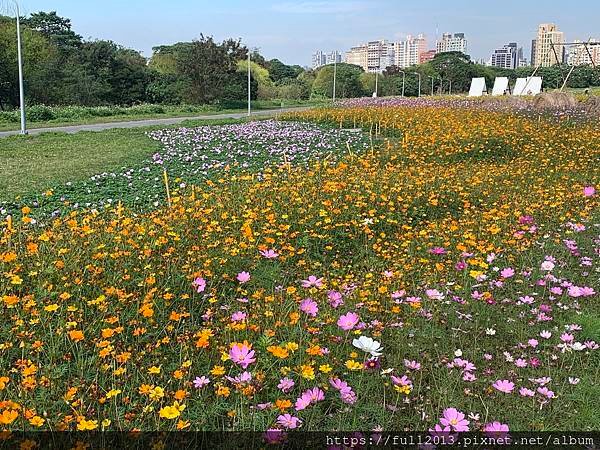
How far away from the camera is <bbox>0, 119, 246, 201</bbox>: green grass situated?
6402 millimetres

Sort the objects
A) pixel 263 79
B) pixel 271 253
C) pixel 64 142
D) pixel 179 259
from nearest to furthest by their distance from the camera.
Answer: pixel 271 253, pixel 179 259, pixel 64 142, pixel 263 79

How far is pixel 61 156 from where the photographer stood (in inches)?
358

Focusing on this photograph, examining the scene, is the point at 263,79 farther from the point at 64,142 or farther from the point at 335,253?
the point at 335,253

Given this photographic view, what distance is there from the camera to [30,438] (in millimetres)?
1515

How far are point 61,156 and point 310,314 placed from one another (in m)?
→ 8.04

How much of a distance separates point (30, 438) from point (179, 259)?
4.70 feet

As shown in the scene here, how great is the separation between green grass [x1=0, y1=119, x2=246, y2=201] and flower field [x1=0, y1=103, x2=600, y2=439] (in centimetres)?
169

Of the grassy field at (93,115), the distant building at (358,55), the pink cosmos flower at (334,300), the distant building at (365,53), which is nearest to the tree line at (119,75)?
the grassy field at (93,115)

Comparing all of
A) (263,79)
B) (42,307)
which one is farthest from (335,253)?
(263,79)

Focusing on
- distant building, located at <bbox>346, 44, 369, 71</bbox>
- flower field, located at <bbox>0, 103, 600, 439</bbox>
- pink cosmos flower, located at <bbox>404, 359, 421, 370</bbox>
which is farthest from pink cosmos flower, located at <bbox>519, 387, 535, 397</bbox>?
distant building, located at <bbox>346, 44, 369, 71</bbox>

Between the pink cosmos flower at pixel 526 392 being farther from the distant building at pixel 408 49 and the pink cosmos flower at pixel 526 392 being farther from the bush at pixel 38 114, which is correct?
the distant building at pixel 408 49

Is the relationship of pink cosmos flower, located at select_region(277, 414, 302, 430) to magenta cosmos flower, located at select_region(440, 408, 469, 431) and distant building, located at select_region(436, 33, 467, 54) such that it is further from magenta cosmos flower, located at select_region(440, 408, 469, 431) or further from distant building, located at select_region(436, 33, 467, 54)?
distant building, located at select_region(436, 33, 467, 54)

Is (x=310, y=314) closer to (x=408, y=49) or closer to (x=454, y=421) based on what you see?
(x=454, y=421)

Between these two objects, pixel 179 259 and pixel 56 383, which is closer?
pixel 56 383
